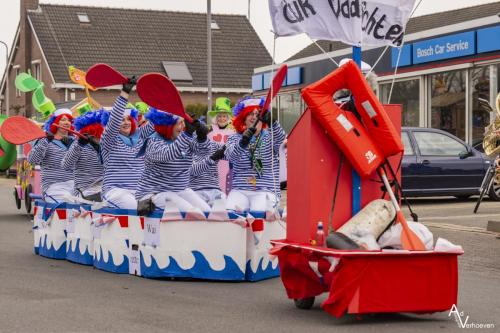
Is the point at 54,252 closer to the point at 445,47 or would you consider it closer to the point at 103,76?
the point at 103,76

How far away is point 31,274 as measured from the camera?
1066cm

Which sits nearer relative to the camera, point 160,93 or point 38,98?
point 160,93

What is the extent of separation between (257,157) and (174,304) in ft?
7.99

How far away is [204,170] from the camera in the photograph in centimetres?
1130

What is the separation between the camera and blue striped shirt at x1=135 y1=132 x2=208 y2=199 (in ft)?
34.1

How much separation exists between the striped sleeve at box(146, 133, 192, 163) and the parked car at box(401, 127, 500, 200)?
943 centimetres

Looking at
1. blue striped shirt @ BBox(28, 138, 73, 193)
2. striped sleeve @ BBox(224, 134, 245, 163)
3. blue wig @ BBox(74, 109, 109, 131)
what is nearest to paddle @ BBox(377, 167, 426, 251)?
striped sleeve @ BBox(224, 134, 245, 163)

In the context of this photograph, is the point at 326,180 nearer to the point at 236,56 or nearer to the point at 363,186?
the point at 363,186

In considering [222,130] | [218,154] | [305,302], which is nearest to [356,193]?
[305,302]

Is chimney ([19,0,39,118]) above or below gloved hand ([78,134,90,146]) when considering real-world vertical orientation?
above

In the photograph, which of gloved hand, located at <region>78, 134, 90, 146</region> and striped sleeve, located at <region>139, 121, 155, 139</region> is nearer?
striped sleeve, located at <region>139, 121, 155, 139</region>

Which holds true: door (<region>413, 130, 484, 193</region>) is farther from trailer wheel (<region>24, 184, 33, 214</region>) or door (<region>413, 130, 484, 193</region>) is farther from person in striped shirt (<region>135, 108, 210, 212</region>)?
person in striped shirt (<region>135, 108, 210, 212</region>)


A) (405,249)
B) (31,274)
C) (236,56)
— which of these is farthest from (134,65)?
(405,249)

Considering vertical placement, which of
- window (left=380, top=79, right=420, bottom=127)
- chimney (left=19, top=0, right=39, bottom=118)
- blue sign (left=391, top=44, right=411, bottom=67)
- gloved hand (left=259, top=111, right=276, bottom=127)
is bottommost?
gloved hand (left=259, top=111, right=276, bottom=127)
